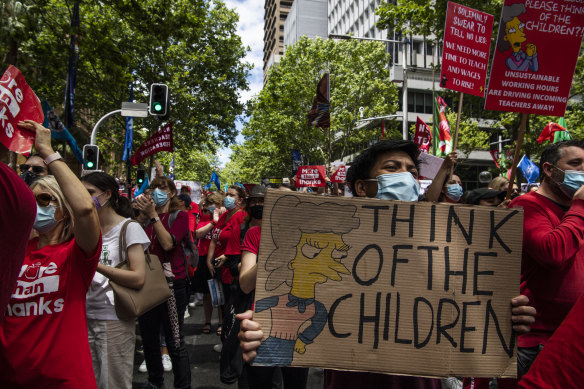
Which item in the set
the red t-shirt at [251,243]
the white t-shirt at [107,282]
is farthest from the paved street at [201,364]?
the red t-shirt at [251,243]

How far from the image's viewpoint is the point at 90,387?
2.05m

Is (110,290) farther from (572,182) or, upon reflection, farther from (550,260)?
(572,182)

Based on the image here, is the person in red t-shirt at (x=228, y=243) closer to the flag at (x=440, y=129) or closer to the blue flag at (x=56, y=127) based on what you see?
the blue flag at (x=56, y=127)

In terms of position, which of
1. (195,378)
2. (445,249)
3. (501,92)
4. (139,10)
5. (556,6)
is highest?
(139,10)

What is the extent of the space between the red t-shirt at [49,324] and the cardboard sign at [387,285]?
1008 millimetres

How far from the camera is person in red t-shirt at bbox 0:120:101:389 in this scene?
1927 mm

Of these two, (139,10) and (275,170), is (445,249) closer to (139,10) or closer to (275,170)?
(139,10)

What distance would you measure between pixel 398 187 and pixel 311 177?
10.1 m

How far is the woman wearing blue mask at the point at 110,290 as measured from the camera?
9.62 feet

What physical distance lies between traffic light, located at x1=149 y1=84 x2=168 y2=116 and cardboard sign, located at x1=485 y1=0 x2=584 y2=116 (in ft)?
27.0

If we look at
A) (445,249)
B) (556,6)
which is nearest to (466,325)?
(445,249)

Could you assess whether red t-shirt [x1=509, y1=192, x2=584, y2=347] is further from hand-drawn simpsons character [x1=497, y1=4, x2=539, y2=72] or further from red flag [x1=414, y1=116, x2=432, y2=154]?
red flag [x1=414, y1=116, x2=432, y2=154]

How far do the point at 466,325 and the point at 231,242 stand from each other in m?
3.46

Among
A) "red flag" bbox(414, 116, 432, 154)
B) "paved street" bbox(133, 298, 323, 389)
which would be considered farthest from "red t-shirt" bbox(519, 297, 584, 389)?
"red flag" bbox(414, 116, 432, 154)
